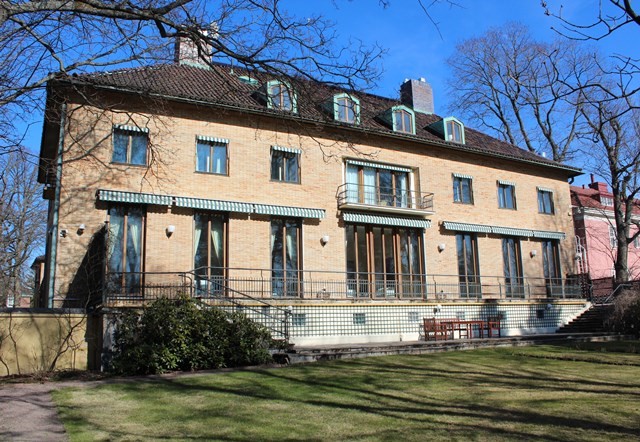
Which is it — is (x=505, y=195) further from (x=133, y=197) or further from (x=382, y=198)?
(x=133, y=197)

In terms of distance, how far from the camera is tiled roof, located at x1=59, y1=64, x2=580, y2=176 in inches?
349

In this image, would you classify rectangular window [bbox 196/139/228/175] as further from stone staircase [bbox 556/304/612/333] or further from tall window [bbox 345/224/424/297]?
stone staircase [bbox 556/304/612/333]

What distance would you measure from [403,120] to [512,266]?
9.03 metres

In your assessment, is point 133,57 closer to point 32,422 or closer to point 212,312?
point 32,422

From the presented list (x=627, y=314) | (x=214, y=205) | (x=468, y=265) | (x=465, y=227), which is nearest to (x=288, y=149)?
(x=214, y=205)

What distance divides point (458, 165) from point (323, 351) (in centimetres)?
1436

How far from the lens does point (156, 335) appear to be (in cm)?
1350

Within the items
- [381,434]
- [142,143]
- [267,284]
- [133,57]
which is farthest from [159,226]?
[381,434]

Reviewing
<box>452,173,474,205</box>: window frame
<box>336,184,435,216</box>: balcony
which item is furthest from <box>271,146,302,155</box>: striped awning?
<box>452,173,474,205</box>: window frame

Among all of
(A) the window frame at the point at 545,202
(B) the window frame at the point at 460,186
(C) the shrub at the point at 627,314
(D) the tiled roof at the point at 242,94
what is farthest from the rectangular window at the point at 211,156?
(A) the window frame at the point at 545,202

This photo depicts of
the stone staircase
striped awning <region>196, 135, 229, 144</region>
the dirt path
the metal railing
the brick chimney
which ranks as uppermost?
the brick chimney

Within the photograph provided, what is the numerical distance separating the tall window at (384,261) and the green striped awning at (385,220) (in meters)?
0.48

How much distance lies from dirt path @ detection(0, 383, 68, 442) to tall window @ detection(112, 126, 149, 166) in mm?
8975

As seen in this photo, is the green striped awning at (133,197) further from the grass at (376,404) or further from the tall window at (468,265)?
the tall window at (468,265)
